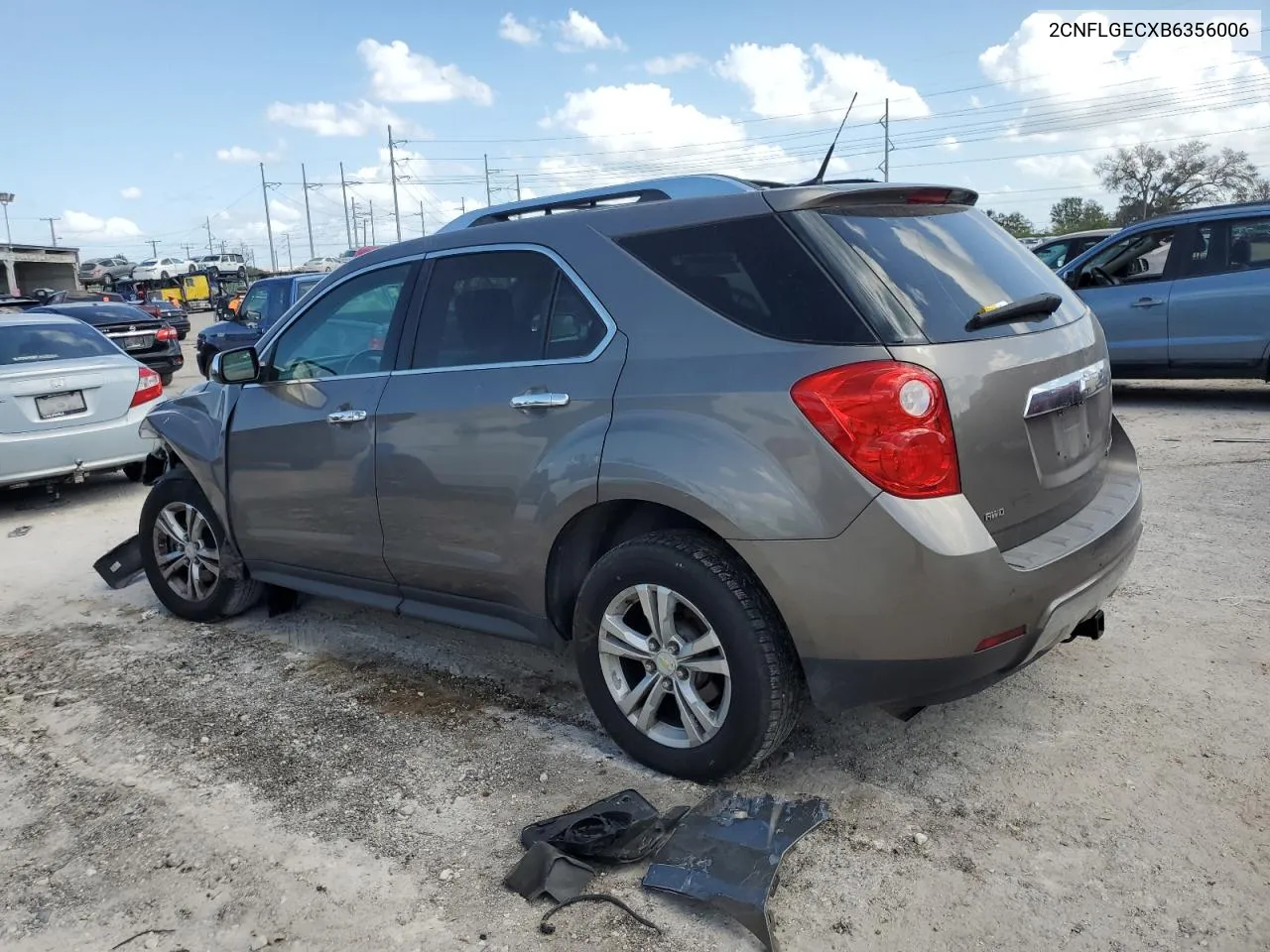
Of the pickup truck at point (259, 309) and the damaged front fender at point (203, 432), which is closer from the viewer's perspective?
the damaged front fender at point (203, 432)

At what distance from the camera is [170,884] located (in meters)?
2.86

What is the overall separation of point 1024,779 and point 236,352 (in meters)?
3.71

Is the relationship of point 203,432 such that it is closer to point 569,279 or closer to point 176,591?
point 176,591

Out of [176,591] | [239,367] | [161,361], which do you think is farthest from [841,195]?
[161,361]

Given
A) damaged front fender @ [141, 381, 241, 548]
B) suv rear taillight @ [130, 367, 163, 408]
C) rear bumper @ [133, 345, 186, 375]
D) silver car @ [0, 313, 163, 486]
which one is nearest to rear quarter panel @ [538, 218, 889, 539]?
damaged front fender @ [141, 381, 241, 548]

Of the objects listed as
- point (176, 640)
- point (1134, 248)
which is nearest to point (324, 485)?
point (176, 640)

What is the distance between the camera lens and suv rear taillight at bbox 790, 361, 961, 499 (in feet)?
8.82

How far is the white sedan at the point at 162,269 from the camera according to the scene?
6395cm

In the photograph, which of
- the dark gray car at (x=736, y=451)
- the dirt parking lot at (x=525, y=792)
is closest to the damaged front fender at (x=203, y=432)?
the dirt parking lot at (x=525, y=792)

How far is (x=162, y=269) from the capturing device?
65250mm

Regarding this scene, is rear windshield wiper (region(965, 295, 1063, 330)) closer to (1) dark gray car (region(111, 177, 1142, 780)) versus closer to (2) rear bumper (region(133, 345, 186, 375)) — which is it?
(1) dark gray car (region(111, 177, 1142, 780))

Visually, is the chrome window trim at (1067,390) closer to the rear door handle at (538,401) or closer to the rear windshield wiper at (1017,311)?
the rear windshield wiper at (1017,311)

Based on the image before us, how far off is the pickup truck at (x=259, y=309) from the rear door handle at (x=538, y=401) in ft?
33.7

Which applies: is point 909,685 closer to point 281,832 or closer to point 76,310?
point 281,832
